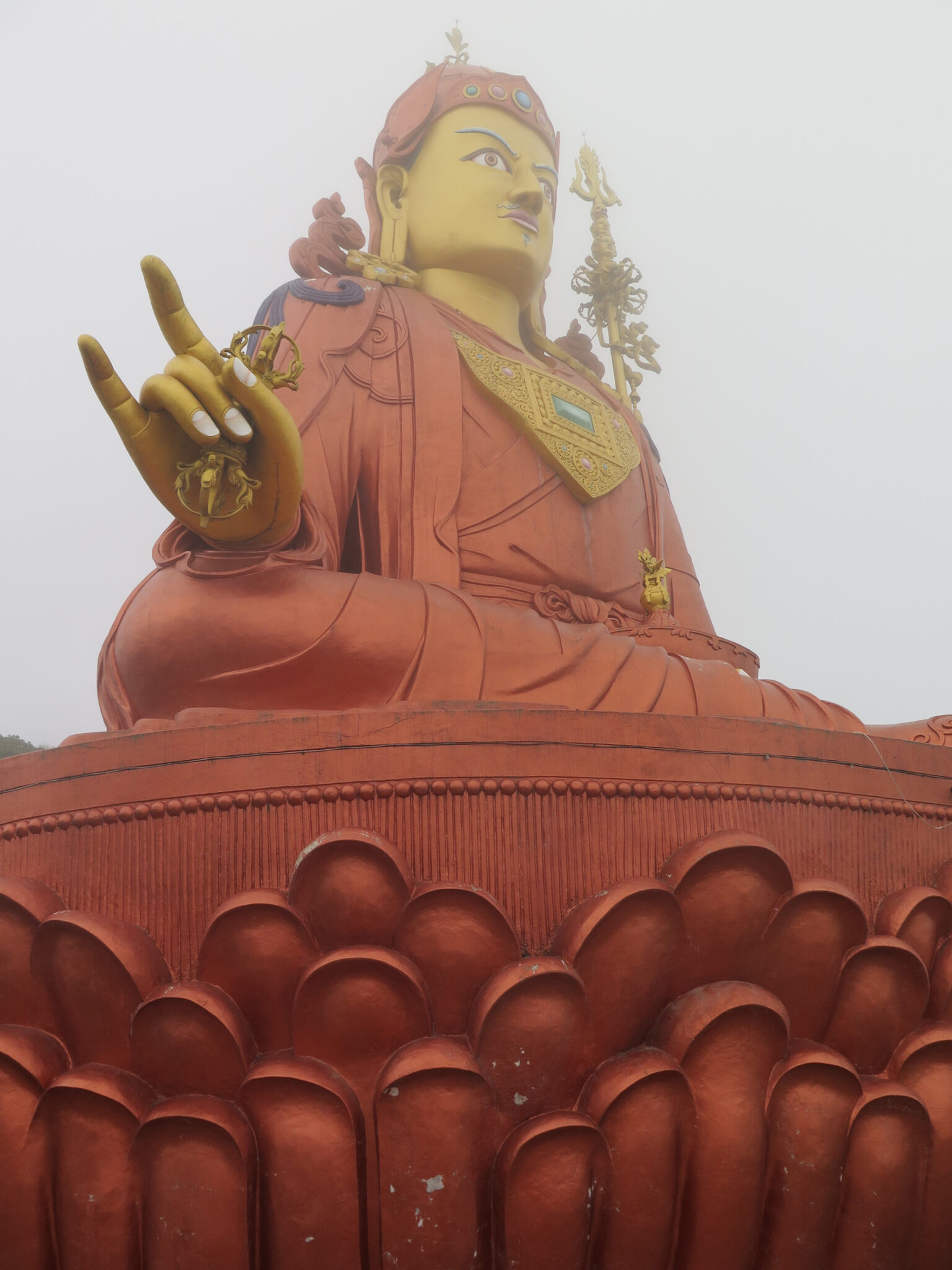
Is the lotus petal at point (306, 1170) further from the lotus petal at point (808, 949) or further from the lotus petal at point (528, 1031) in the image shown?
the lotus petal at point (808, 949)

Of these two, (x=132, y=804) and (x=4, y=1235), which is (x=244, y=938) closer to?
(x=132, y=804)

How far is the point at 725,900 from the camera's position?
342 centimetres

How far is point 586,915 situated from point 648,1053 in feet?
1.21

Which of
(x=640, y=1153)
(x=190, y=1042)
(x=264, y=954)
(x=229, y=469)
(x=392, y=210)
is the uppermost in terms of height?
(x=392, y=210)

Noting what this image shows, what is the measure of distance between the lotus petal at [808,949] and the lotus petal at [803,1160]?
0.43 feet

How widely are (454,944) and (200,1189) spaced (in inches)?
32.2

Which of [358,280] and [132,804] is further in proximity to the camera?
[358,280]

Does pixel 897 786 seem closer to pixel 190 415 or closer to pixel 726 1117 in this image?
pixel 726 1117

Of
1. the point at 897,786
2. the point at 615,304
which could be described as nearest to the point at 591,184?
the point at 615,304

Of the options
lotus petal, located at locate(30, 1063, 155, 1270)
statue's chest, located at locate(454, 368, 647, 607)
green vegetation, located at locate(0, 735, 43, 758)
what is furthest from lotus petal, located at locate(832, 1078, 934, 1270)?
green vegetation, located at locate(0, 735, 43, 758)

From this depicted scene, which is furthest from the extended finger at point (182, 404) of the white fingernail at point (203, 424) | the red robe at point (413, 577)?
the red robe at point (413, 577)

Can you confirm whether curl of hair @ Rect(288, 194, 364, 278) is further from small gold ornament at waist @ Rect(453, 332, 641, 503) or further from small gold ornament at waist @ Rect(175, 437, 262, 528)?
small gold ornament at waist @ Rect(175, 437, 262, 528)

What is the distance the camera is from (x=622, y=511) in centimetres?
593

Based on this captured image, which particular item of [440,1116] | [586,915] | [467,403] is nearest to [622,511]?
[467,403]
